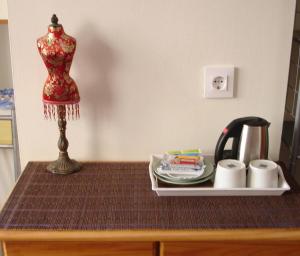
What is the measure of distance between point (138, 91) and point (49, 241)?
0.54 meters

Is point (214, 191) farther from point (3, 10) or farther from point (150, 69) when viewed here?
point (3, 10)

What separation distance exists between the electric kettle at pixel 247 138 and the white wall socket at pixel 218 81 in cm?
13

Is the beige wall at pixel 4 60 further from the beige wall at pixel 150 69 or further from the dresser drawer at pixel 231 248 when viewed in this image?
the dresser drawer at pixel 231 248

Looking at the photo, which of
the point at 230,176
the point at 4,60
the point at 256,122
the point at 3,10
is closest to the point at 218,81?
the point at 256,122

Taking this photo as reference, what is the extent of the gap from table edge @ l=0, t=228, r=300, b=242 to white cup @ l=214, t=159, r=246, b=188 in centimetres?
17

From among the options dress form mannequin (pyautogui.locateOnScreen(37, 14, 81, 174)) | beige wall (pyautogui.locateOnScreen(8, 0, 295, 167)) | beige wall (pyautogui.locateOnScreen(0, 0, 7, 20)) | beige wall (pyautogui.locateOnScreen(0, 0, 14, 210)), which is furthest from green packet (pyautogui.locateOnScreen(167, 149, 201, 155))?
beige wall (pyautogui.locateOnScreen(0, 0, 14, 210))

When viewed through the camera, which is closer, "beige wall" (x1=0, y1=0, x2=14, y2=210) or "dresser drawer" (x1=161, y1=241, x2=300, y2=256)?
"dresser drawer" (x1=161, y1=241, x2=300, y2=256)

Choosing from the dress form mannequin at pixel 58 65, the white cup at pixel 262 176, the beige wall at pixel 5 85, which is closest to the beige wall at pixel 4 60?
the beige wall at pixel 5 85

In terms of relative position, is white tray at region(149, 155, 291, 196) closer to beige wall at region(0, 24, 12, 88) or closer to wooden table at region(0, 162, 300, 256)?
wooden table at region(0, 162, 300, 256)

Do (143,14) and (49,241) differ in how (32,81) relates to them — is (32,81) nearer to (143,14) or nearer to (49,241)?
(143,14)

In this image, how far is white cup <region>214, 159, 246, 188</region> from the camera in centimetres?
116

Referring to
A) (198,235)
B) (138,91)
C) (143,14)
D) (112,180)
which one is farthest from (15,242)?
(143,14)

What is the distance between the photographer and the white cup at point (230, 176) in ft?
3.82

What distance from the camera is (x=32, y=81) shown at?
4.38 feet
